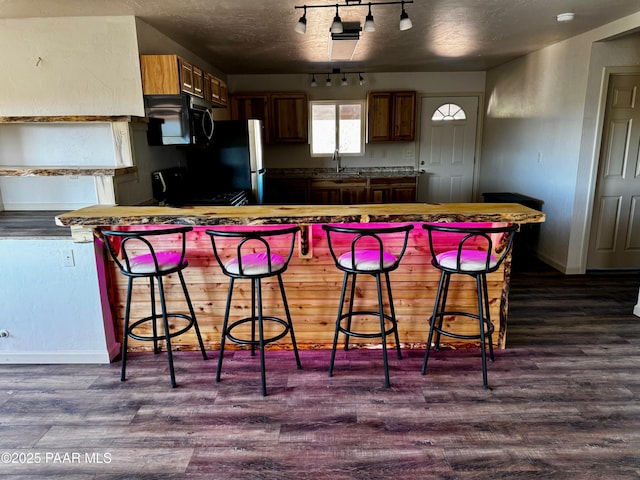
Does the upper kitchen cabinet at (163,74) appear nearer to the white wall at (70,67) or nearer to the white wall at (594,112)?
the white wall at (70,67)

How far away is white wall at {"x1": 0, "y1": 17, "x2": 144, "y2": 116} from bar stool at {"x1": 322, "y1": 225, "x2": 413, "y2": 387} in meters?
2.15

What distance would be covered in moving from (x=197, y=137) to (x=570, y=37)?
3.77 metres

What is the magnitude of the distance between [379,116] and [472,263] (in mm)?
4356

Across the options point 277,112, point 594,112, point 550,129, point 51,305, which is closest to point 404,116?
point 277,112

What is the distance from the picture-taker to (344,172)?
6.47m

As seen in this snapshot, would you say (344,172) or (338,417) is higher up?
(344,172)

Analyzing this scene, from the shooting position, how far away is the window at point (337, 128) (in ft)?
21.4

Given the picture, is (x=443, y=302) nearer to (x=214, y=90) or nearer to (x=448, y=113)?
(x=214, y=90)

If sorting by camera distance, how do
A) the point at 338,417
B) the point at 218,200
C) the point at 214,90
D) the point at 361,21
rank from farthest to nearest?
the point at 214,90 → the point at 218,200 → the point at 361,21 → the point at 338,417

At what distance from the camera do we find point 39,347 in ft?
8.73

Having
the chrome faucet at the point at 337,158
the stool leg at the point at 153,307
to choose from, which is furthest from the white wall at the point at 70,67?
the chrome faucet at the point at 337,158

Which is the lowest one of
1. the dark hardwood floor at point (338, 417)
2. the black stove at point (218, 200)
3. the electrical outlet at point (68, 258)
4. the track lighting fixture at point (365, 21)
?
the dark hardwood floor at point (338, 417)

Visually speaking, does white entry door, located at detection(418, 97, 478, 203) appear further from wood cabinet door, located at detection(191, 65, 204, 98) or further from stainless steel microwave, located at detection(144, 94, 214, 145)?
stainless steel microwave, located at detection(144, 94, 214, 145)

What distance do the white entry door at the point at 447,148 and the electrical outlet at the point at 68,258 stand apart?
5.24 metres
